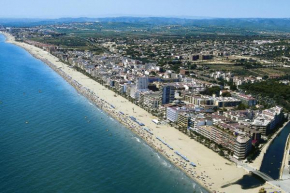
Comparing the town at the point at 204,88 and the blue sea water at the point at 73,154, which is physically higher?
the town at the point at 204,88

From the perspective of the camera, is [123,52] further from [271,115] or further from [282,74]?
[271,115]

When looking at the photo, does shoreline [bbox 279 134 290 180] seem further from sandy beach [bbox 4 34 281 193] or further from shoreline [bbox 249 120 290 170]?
sandy beach [bbox 4 34 281 193]

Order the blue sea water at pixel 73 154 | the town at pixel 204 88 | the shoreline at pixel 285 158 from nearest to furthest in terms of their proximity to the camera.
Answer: the blue sea water at pixel 73 154 → the shoreline at pixel 285 158 → the town at pixel 204 88

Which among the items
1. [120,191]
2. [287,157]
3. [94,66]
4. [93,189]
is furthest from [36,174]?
[94,66]

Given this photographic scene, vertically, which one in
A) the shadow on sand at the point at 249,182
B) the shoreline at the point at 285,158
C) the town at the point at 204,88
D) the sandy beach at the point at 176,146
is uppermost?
the town at the point at 204,88

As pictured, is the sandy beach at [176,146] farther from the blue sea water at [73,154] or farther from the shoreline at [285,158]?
the shoreline at [285,158]

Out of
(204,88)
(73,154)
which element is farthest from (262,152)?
(204,88)

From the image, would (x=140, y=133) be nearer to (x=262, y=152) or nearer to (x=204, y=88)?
(x=262, y=152)

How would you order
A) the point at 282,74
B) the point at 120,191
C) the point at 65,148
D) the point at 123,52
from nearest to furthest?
the point at 120,191 → the point at 65,148 → the point at 282,74 → the point at 123,52
